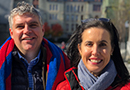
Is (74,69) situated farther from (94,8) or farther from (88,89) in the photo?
(94,8)

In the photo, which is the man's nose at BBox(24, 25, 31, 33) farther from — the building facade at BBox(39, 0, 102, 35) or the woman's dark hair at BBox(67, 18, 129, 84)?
the building facade at BBox(39, 0, 102, 35)

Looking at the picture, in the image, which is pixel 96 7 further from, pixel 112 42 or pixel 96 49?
pixel 96 49

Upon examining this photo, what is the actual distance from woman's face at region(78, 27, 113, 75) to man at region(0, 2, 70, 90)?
74cm

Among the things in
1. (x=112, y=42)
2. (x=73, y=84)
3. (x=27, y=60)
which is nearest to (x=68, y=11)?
(x=27, y=60)

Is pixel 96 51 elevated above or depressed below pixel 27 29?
below

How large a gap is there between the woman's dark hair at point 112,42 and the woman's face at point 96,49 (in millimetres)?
83

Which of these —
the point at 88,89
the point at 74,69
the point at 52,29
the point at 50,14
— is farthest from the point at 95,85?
the point at 50,14

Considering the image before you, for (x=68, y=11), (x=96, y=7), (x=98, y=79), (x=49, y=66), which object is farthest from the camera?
(x=96, y=7)

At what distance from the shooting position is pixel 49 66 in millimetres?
2574

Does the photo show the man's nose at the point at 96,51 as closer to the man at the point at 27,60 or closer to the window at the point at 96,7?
the man at the point at 27,60

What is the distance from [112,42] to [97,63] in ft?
1.18

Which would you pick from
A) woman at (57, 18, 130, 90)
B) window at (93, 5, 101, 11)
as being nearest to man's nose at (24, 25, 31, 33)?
woman at (57, 18, 130, 90)

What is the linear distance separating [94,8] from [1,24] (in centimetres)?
4493

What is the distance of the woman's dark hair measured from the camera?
2.04 m
